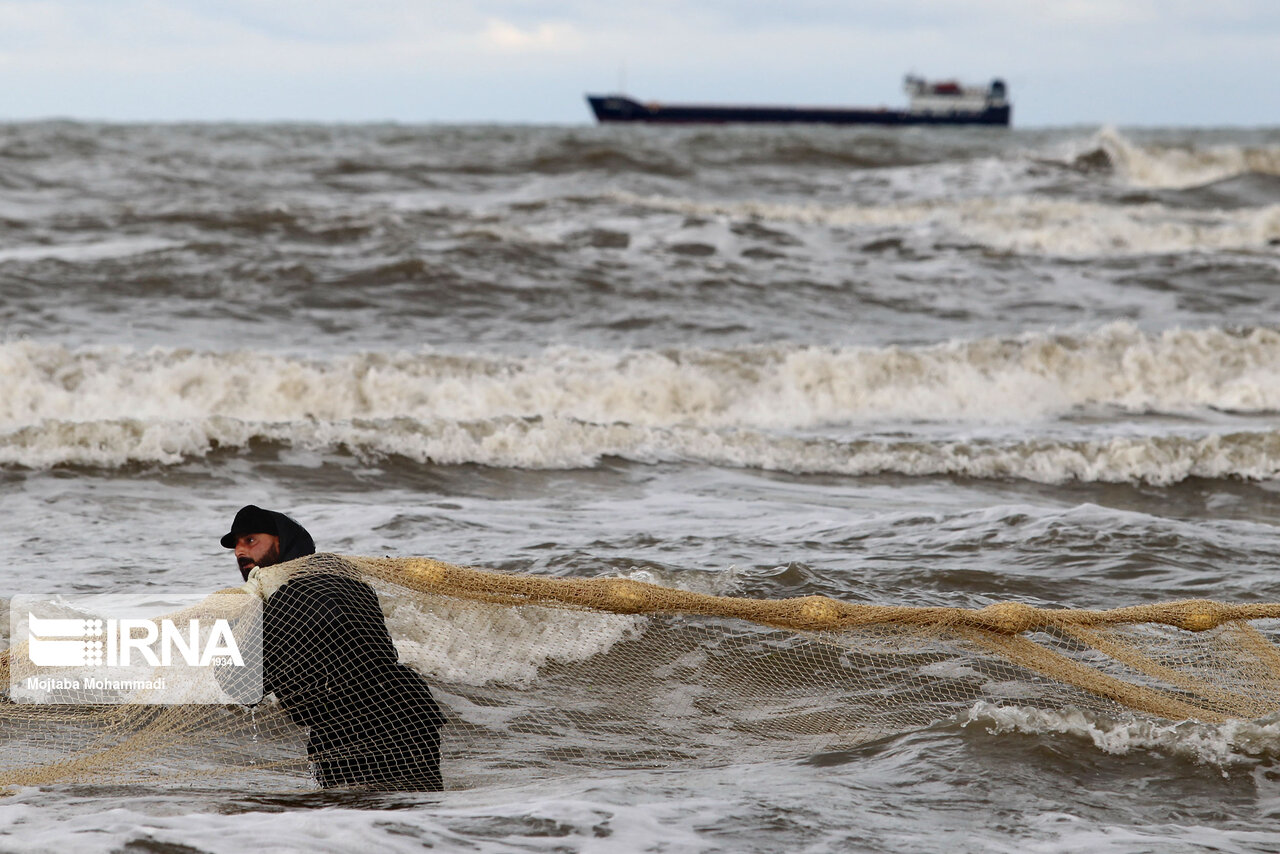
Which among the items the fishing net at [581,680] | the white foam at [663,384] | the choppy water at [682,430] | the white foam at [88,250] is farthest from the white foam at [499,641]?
the white foam at [88,250]

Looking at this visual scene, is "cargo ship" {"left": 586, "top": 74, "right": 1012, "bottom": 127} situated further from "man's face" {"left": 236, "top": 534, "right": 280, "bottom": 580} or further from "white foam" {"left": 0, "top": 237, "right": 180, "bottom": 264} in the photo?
"man's face" {"left": 236, "top": 534, "right": 280, "bottom": 580}

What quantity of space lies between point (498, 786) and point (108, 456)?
5702 millimetres

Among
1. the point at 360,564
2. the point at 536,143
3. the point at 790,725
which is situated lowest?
the point at 790,725

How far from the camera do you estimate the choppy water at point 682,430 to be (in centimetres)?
375

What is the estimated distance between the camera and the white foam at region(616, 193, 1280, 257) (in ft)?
69.9

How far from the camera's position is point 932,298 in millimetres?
16906

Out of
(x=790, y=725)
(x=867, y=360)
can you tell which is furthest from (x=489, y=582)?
→ (x=867, y=360)

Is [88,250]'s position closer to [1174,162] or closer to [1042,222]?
[1042,222]

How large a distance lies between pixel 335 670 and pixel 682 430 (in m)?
6.35

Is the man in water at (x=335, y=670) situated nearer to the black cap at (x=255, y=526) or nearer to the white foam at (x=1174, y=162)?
the black cap at (x=255, y=526)

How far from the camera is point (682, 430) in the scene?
9.90m

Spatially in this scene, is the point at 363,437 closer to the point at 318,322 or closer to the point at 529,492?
the point at 529,492

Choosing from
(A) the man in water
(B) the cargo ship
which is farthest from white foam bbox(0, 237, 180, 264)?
(B) the cargo ship

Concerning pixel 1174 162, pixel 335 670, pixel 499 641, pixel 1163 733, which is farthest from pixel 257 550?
pixel 1174 162
